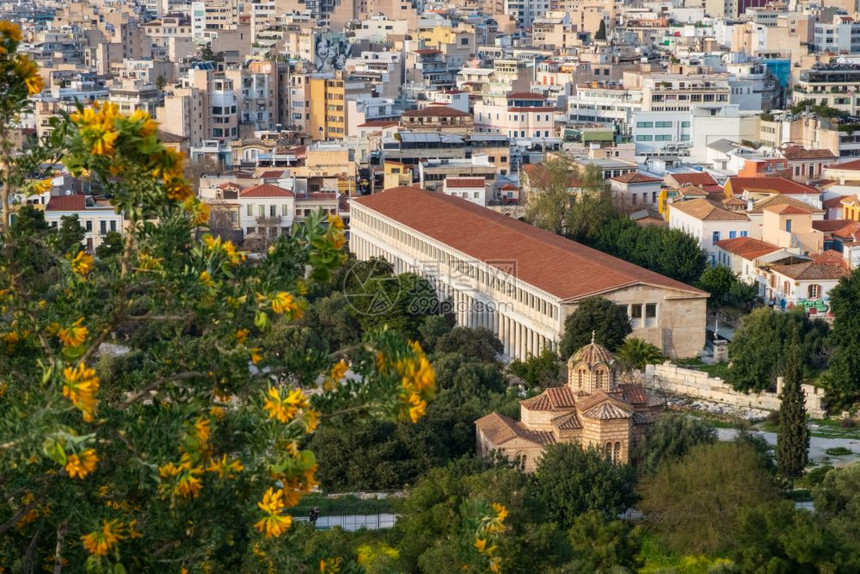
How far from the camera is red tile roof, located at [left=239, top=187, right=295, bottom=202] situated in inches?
1807

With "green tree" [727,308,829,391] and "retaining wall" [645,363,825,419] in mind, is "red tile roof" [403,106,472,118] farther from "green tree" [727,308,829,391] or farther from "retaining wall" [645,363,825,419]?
"green tree" [727,308,829,391]

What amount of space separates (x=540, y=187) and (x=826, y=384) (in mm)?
16875

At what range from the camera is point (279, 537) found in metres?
7.75

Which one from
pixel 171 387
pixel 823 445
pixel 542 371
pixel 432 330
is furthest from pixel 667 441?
pixel 171 387

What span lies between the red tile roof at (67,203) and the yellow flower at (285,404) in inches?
1464

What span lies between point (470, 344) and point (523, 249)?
13.4 feet

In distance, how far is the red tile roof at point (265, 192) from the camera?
4591 centimetres

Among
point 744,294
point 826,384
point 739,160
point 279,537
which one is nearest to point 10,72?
point 279,537

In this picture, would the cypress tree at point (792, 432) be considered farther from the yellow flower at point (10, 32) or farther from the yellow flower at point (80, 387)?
the yellow flower at point (80, 387)

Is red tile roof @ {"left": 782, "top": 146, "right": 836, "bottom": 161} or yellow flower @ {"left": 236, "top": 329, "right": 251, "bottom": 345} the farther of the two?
red tile roof @ {"left": 782, "top": 146, "right": 836, "bottom": 161}

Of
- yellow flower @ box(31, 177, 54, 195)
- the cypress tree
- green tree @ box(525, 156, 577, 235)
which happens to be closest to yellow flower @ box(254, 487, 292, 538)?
yellow flower @ box(31, 177, 54, 195)

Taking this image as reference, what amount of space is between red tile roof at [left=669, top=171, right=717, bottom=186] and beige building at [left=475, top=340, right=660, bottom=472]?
79.7 ft

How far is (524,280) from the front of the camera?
32.9 m

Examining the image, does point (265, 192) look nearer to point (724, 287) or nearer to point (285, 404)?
point (724, 287)
